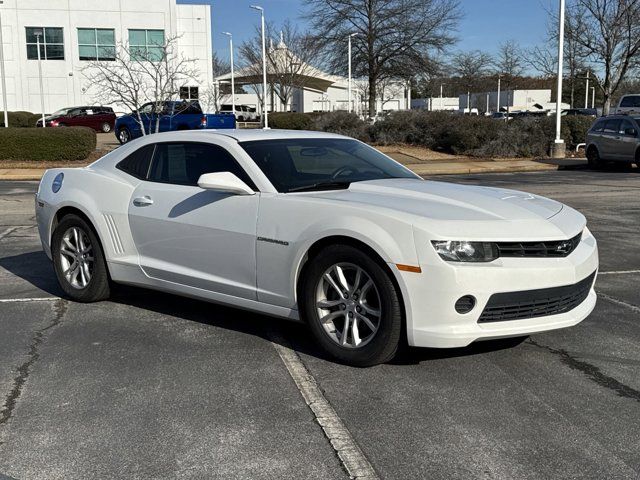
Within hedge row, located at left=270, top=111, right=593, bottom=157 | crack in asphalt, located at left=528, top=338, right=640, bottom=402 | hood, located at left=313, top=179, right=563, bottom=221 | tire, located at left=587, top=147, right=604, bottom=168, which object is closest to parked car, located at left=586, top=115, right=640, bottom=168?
tire, located at left=587, top=147, right=604, bottom=168

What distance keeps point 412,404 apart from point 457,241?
952mm

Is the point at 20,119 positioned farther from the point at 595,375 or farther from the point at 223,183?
the point at 595,375

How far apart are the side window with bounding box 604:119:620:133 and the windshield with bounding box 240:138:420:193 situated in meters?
17.3

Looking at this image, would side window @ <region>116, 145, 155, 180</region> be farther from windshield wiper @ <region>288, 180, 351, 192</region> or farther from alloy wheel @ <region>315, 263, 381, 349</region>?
alloy wheel @ <region>315, 263, 381, 349</region>

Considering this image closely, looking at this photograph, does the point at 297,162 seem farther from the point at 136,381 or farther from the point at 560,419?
the point at 560,419

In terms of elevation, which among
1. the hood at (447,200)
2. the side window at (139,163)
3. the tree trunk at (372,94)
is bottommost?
the hood at (447,200)

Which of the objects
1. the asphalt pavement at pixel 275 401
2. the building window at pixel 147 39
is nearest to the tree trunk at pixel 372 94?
the building window at pixel 147 39

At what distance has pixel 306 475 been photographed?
10.4 feet

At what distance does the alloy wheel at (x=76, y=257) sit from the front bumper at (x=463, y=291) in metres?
3.11

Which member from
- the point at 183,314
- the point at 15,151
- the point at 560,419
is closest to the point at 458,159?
the point at 15,151

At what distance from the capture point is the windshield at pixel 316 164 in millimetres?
5066

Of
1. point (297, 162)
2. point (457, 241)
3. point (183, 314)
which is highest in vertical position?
point (297, 162)

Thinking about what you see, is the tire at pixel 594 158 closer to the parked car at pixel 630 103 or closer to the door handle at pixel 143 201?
the parked car at pixel 630 103

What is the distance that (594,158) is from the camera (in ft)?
72.3
